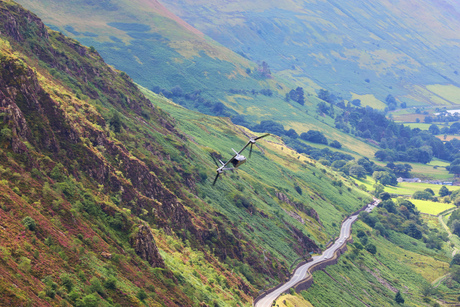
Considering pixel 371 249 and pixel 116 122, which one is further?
pixel 371 249

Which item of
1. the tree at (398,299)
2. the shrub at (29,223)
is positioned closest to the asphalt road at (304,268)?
the tree at (398,299)

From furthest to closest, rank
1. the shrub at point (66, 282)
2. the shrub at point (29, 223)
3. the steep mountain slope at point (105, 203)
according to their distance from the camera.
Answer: the steep mountain slope at point (105, 203) → the shrub at point (29, 223) → the shrub at point (66, 282)

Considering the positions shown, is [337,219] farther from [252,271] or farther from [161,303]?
[161,303]

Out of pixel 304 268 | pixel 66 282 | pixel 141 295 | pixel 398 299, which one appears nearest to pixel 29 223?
pixel 66 282

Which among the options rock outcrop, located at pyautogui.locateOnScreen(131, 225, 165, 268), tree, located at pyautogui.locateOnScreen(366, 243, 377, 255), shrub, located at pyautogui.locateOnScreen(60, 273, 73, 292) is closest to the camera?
shrub, located at pyautogui.locateOnScreen(60, 273, 73, 292)

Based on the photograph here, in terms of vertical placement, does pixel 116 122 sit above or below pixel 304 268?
above

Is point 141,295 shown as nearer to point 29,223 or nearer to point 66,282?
point 66,282

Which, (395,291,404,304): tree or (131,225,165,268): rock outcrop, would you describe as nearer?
(131,225,165,268): rock outcrop

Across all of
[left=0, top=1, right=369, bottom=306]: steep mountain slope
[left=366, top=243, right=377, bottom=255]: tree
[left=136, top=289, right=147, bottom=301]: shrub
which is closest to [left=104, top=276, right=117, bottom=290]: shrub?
[left=0, top=1, right=369, bottom=306]: steep mountain slope

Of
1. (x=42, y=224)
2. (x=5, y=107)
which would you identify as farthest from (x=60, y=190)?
(x=5, y=107)

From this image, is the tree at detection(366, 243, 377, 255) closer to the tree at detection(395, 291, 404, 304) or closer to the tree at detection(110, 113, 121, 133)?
the tree at detection(395, 291, 404, 304)

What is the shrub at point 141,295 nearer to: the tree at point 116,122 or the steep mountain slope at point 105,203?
the steep mountain slope at point 105,203
